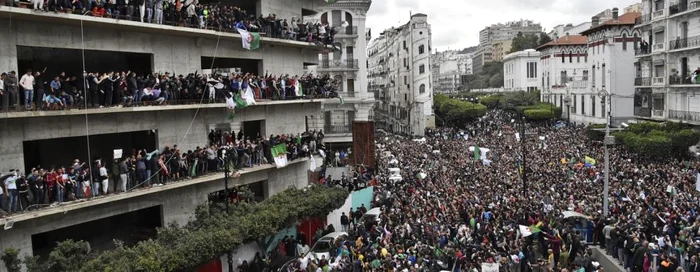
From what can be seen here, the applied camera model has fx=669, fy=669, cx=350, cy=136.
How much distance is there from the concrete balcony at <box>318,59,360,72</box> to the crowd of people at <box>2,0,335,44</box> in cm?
2834

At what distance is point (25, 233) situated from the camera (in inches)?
743

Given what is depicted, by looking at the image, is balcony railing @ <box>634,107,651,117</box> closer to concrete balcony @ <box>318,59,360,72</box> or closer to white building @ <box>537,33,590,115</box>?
white building @ <box>537,33,590,115</box>

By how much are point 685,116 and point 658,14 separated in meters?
9.08

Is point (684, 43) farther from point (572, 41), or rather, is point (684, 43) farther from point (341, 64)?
point (572, 41)

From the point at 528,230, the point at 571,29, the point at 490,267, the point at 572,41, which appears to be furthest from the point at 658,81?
the point at 571,29

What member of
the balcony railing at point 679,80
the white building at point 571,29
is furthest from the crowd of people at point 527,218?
the white building at point 571,29

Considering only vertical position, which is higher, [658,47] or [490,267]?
[658,47]

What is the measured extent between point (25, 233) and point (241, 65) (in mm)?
13491

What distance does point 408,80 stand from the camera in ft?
306

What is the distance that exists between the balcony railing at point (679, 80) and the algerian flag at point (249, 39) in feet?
130

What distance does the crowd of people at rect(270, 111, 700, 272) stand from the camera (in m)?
23.2

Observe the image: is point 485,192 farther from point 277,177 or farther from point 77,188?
point 77,188

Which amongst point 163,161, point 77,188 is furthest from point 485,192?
point 77,188

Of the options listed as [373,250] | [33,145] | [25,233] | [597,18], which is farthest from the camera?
[597,18]
